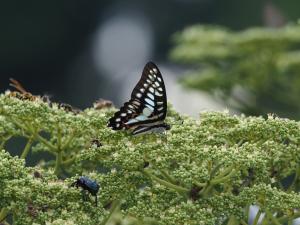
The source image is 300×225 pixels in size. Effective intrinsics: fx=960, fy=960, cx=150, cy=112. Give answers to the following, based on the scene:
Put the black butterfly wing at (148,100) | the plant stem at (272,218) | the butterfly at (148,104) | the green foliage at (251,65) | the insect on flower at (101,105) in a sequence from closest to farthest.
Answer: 1. the plant stem at (272,218)
2. the butterfly at (148,104)
3. the black butterfly wing at (148,100)
4. the insect on flower at (101,105)
5. the green foliage at (251,65)

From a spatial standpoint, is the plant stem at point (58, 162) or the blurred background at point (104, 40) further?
the blurred background at point (104, 40)

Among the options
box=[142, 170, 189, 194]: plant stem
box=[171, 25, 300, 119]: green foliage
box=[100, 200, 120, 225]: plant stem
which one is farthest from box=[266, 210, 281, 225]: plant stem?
box=[171, 25, 300, 119]: green foliage

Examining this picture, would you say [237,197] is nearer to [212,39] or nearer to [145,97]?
[145,97]

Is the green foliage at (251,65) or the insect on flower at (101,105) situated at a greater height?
the green foliage at (251,65)

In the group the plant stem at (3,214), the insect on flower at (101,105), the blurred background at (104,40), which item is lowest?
the plant stem at (3,214)

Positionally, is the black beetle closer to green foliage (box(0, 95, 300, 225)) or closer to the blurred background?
green foliage (box(0, 95, 300, 225))

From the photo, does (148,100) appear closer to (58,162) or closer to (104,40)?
(58,162)

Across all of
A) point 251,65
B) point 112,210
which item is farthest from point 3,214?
point 251,65

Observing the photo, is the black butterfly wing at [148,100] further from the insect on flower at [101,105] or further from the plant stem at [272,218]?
the plant stem at [272,218]

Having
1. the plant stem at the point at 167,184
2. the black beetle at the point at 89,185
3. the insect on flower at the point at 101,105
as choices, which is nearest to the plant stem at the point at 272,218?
the plant stem at the point at 167,184
